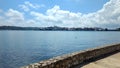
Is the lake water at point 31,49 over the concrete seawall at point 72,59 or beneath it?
beneath

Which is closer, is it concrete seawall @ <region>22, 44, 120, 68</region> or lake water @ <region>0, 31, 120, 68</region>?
concrete seawall @ <region>22, 44, 120, 68</region>

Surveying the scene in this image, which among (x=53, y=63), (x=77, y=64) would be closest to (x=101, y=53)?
(x=77, y=64)

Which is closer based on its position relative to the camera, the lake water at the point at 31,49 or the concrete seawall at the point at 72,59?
the concrete seawall at the point at 72,59

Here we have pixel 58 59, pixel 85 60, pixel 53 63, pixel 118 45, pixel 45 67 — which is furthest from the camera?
pixel 118 45

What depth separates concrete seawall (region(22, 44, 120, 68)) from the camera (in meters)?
7.12

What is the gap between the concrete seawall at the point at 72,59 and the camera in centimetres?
712

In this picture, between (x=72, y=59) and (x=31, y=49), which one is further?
(x=31, y=49)

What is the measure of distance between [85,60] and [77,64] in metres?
1.05

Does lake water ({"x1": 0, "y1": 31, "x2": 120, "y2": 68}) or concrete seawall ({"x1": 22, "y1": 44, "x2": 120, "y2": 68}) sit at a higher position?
concrete seawall ({"x1": 22, "y1": 44, "x2": 120, "y2": 68})

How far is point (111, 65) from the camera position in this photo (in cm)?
952

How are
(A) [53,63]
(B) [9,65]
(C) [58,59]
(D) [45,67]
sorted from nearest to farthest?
1. (D) [45,67]
2. (A) [53,63]
3. (C) [58,59]
4. (B) [9,65]

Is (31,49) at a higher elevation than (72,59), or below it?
below

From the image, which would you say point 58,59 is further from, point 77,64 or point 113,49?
point 113,49

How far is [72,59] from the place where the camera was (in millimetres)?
8992
